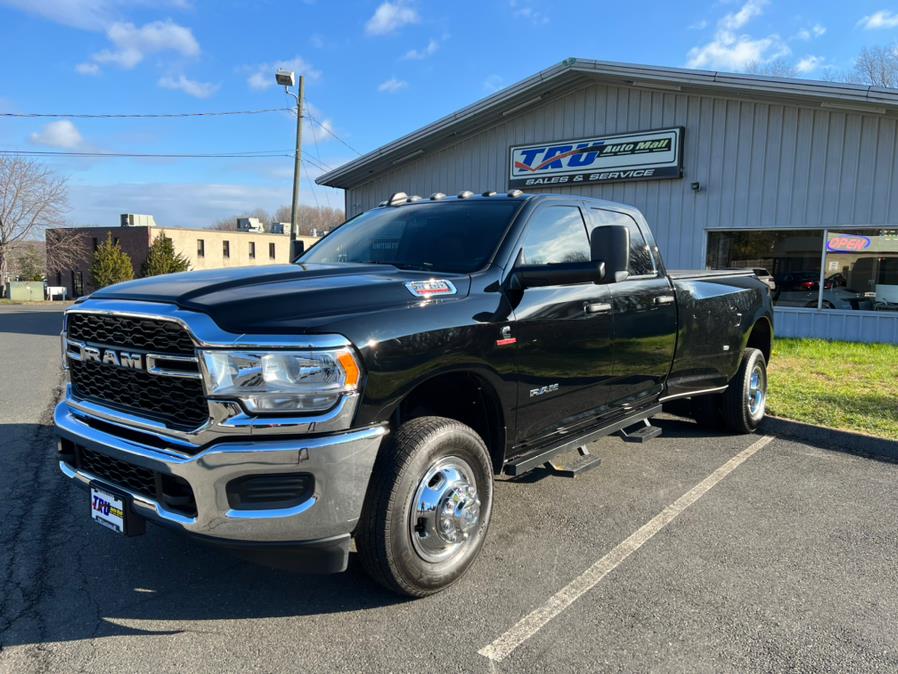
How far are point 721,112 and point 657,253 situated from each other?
874 cm

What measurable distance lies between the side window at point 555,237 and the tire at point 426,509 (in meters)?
1.25

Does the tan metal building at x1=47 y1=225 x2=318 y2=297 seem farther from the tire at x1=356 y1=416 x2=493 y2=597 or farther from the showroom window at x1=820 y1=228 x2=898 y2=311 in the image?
the tire at x1=356 y1=416 x2=493 y2=597

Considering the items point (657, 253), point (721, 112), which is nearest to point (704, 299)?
point (657, 253)

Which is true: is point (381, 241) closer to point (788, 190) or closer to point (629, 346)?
point (629, 346)

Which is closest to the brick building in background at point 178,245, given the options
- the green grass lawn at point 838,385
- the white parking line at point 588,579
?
the green grass lawn at point 838,385

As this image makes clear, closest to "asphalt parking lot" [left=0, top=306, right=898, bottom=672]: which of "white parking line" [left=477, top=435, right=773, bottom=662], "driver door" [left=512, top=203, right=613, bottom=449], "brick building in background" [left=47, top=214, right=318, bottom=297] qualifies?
"white parking line" [left=477, top=435, right=773, bottom=662]

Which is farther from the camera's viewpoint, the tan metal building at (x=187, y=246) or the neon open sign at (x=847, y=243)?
the tan metal building at (x=187, y=246)

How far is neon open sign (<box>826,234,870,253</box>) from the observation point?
439 inches

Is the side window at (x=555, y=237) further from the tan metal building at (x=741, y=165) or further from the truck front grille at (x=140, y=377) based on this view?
the tan metal building at (x=741, y=165)

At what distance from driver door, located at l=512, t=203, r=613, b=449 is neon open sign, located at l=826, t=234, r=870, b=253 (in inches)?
362

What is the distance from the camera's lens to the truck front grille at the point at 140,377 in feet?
8.54

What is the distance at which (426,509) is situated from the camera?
9.73 feet

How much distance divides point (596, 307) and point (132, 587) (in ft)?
9.84

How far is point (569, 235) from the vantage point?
4.21 meters
